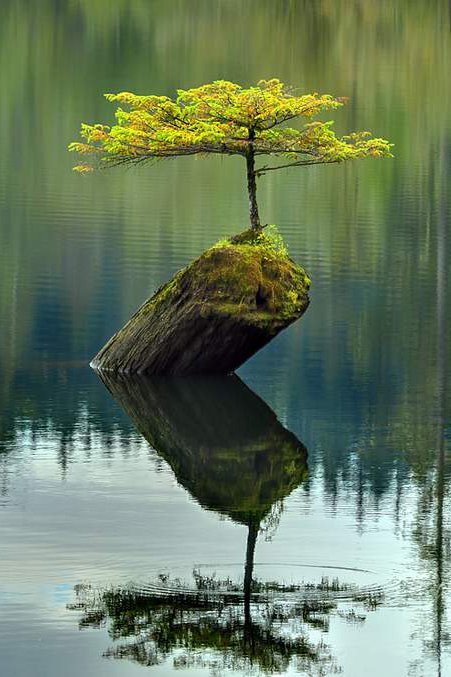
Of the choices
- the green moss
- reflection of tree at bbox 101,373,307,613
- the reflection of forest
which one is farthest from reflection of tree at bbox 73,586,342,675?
the green moss

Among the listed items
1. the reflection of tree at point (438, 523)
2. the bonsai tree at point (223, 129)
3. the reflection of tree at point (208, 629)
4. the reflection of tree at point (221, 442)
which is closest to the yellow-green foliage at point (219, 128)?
the bonsai tree at point (223, 129)

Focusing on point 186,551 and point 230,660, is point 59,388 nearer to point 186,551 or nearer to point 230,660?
point 186,551

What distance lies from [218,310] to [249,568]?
624 inches

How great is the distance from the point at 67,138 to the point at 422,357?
12117cm

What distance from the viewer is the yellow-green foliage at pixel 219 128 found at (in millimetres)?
35250

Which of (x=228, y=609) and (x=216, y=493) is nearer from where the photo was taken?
(x=228, y=609)

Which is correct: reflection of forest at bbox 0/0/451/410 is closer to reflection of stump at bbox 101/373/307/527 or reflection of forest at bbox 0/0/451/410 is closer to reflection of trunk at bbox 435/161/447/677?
reflection of trunk at bbox 435/161/447/677

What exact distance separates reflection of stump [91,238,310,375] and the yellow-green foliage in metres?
2.58

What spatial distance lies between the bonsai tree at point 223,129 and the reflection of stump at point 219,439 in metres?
4.35

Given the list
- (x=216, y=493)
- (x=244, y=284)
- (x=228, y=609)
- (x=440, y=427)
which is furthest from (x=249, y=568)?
(x=244, y=284)

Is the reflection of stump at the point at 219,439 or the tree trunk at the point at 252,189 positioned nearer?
the reflection of stump at the point at 219,439

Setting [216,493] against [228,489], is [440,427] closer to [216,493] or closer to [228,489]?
[228,489]

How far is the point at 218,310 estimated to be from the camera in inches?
1363

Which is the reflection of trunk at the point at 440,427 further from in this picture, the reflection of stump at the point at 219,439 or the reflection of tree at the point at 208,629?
the reflection of stump at the point at 219,439
